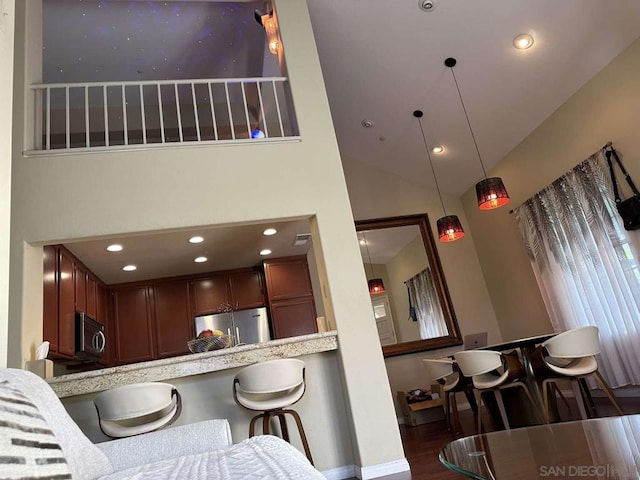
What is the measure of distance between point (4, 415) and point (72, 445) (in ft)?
1.86

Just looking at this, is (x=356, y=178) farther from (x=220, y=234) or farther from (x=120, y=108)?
(x=120, y=108)

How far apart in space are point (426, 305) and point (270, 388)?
3.52 metres

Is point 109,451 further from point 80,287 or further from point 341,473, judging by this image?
point 80,287

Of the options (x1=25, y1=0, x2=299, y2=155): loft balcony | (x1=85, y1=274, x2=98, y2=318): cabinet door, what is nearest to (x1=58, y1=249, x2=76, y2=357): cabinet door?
(x1=85, y1=274, x2=98, y2=318): cabinet door

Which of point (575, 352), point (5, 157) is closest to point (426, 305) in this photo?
point (575, 352)

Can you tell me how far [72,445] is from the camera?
136 cm

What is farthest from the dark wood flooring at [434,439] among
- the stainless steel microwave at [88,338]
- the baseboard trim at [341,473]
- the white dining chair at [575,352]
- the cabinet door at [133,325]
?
the cabinet door at [133,325]

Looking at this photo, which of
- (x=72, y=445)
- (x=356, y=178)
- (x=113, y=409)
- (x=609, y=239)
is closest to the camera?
(x=72, y=445)

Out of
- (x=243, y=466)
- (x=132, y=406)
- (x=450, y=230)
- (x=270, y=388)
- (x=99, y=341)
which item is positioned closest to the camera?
(x=243, y=466)

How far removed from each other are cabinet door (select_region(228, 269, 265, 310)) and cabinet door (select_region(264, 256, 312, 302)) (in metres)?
0.28

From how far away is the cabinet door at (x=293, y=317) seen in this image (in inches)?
226

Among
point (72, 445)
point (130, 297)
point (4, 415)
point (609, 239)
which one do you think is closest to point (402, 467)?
point (72, 445)

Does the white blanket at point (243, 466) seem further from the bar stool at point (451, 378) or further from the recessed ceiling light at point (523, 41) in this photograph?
the recessed ceiling light at point (523, 41)

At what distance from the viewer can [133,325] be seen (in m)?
5.69
